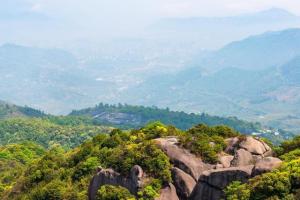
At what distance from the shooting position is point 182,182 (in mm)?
38312

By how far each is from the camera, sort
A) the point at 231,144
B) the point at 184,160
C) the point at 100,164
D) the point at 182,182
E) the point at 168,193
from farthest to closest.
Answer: the point at 100,164 < the point at 231,144 < the point at 184,160 < the point at 182,182 < the point at 168,193

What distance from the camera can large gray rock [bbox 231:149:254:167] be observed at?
127ft

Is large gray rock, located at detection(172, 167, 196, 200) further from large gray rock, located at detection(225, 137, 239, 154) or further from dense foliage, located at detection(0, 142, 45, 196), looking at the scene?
dense foliage, located at detection(0, 142, 45, 196)

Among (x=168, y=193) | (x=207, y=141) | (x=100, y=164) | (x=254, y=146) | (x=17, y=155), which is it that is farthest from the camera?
(x=17, y=155)

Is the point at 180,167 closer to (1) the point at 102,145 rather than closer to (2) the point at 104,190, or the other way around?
(2) the point at 104,190

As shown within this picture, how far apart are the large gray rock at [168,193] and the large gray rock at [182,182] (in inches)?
13.5

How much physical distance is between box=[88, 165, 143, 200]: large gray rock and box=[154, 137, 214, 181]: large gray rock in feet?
9.17

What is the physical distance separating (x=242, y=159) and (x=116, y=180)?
29.7ft

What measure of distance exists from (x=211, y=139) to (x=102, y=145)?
1392 cm

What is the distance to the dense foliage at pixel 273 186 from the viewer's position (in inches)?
1244

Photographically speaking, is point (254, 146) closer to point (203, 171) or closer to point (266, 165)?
point (203, 171)

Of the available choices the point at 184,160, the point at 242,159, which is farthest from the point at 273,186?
the point at 184,160

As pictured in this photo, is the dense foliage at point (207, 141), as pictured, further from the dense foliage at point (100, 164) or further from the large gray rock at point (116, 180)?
the large gray rock at point (116, 180)

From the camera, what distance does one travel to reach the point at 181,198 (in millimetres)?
37906
